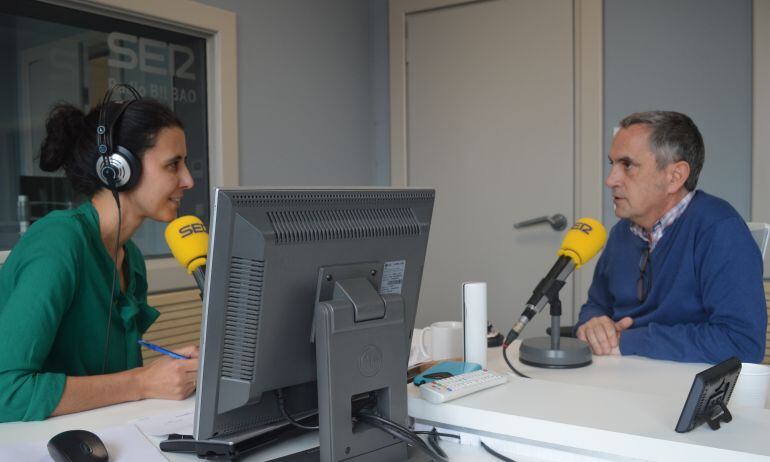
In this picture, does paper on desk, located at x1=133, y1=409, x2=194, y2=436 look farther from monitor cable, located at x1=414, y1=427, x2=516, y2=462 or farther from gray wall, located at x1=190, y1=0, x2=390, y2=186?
gray wall, located at x1=190, y1=0, x2=390, y2=186

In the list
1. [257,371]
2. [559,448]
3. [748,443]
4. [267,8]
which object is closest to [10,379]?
[257,371]

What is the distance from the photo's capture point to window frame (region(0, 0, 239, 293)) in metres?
2.68

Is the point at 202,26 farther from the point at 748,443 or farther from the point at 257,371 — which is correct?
the point at 748,443

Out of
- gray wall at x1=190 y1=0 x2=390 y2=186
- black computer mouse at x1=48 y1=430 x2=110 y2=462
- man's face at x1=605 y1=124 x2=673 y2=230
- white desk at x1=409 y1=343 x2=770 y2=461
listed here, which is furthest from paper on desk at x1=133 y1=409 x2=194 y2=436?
gray wall at x1=190 y1=0 x2=390 y2=186

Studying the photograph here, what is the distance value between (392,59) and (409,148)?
0.50m

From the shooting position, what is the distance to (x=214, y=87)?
2.93m

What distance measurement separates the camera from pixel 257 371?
938 mm

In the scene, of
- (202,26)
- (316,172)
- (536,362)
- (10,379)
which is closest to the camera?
(10,379)

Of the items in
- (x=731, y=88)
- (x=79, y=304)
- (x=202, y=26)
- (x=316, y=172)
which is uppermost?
(x=202, y=26)

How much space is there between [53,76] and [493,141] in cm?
203

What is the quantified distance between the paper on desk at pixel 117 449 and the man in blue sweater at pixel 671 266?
1.09m

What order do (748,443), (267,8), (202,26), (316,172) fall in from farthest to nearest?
(316,172)
(267,8)
(202,26)
(748,443)

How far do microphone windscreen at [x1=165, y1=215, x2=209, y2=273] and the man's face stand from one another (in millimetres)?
1248

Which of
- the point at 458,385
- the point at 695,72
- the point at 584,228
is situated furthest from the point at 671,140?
the point at 695,72
